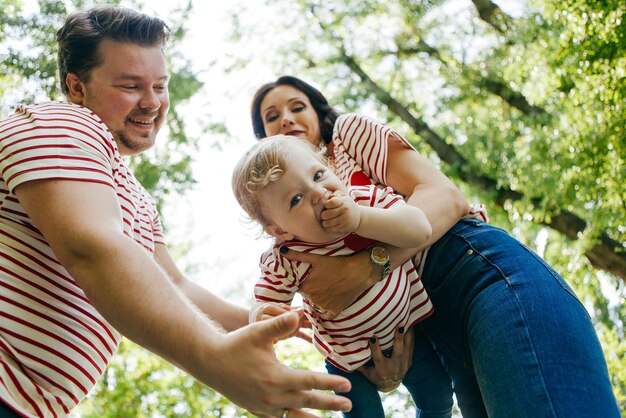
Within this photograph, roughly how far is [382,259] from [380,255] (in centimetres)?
1

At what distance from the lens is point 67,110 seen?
1.60 metres

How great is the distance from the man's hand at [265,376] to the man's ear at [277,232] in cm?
75

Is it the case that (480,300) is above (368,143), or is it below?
below

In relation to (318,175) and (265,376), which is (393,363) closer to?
(318,175)

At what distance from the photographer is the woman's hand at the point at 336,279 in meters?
1.82

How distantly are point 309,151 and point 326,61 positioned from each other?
887 centimetres

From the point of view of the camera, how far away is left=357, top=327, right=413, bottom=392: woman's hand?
191 cm

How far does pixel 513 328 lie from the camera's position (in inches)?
62.1

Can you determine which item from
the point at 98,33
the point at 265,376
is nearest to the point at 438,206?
the point at 265,376

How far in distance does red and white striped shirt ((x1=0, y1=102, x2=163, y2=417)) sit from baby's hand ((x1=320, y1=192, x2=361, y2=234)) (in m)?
0.59

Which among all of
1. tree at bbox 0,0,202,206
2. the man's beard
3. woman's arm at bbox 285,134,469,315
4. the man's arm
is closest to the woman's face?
the man's beard

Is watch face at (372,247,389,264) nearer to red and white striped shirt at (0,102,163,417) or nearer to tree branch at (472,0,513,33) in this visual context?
red and white striped shirt at (0,102,163,417)

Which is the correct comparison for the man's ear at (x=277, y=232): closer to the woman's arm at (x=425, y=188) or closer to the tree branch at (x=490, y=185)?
the woman's arm at (x=425, y=188)

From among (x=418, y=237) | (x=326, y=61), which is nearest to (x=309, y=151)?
(x=418, y=237)
